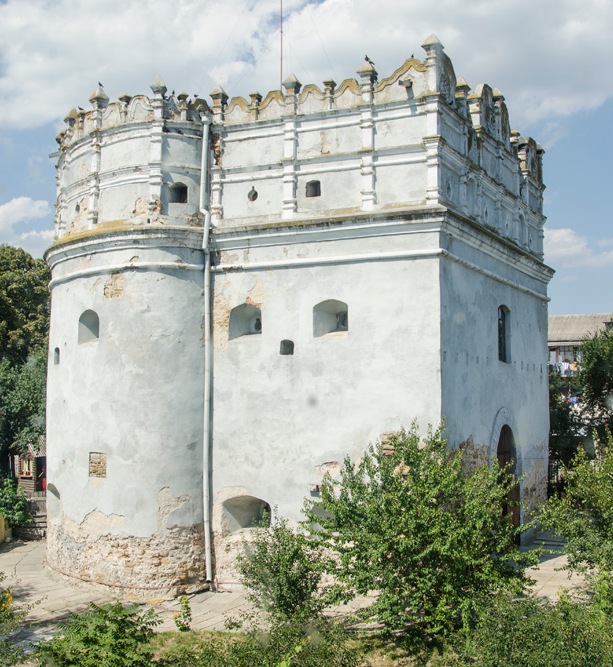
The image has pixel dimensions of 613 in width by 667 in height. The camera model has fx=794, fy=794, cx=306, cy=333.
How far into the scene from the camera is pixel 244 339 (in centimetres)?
1753

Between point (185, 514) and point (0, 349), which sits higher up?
point (0, 349)

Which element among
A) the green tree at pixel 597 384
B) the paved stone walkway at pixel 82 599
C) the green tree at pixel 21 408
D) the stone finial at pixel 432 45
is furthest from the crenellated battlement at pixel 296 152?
the green tree at pixel 21 408

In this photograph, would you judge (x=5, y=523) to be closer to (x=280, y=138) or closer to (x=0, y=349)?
(x=0, y=349)

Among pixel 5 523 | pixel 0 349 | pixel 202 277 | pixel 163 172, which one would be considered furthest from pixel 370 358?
pixel 0 349

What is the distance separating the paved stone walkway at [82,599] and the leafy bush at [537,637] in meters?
4.25

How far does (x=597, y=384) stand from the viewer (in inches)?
1106

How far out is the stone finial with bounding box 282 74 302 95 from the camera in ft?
57.7

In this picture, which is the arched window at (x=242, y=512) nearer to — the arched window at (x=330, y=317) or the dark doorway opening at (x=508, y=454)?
the arched window at (x=330, y=317)

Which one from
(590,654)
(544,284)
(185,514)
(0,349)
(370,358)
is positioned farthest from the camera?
(0,349)

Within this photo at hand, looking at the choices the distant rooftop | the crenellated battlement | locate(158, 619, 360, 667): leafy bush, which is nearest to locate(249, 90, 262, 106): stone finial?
the crenellated battlement

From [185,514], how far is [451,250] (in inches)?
314

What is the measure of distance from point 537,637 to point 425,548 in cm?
223

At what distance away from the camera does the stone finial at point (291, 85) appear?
17578mm

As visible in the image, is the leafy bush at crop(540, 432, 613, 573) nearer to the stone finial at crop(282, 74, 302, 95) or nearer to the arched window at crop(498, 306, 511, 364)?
the arched window at crop(498, 306, 511, 364)
